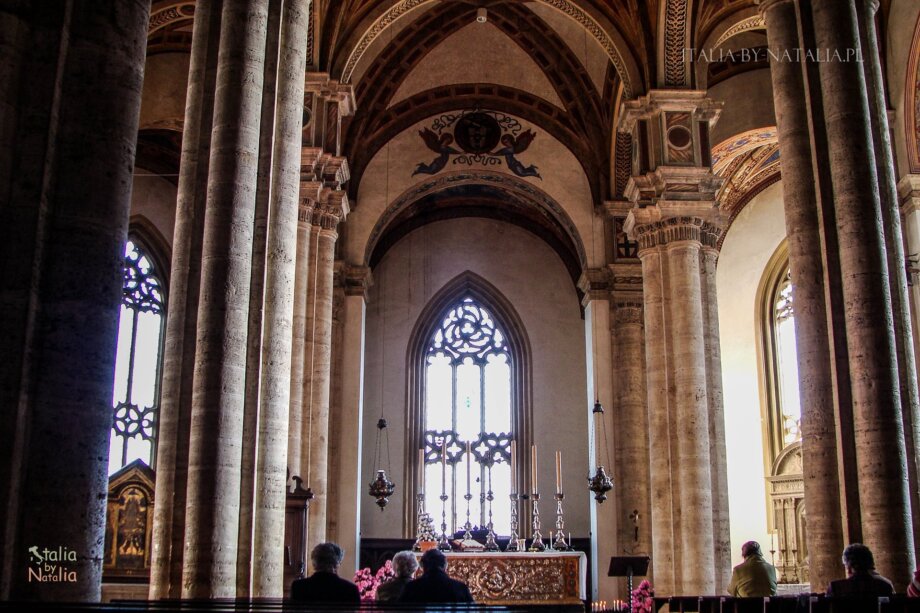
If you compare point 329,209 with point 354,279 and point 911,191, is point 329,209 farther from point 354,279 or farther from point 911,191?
point 911,191

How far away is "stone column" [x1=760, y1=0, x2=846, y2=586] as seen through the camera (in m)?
9.08

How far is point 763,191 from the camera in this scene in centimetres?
2359

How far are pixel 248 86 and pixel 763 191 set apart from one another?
689 inches

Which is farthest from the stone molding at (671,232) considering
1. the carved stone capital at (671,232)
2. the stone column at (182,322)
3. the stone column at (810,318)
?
the stone column at (182,322)

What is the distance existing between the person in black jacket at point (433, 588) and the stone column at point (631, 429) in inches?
553

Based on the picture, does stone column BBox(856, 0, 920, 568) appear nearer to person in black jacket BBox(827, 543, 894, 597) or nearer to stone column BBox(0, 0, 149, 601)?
person in black jacket BBox(827, 543, 894, 597)

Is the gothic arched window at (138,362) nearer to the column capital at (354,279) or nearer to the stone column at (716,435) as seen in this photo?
the column capital at (354,279)

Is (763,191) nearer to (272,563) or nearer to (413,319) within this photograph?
(413,319)

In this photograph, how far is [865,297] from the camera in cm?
909

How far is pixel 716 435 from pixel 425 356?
36.7 ft

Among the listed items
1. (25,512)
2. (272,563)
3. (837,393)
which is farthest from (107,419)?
(837,393)

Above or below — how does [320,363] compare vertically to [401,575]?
above

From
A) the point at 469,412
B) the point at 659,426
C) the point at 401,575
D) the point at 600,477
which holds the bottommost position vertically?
the point at 401,575

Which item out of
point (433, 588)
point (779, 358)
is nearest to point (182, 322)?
point (433, 588)
